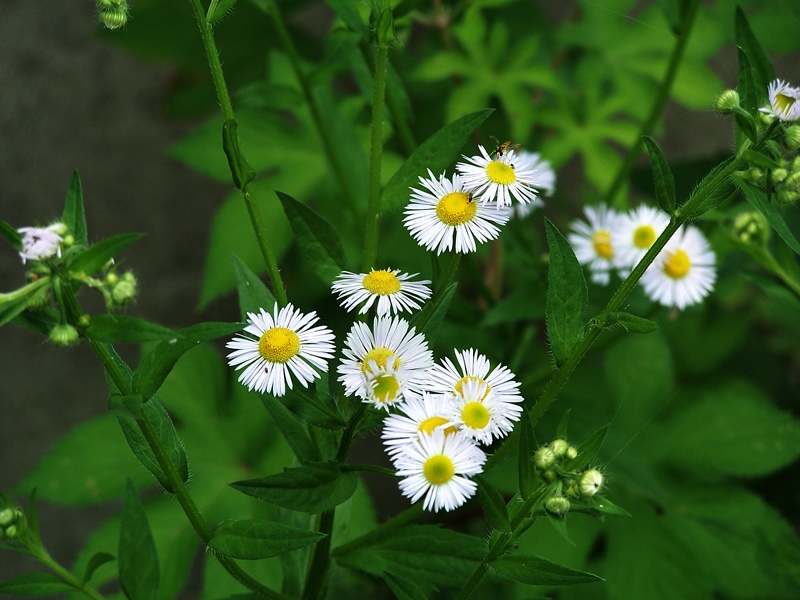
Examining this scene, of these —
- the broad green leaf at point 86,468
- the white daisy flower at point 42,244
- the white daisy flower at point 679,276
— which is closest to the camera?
the white daisy flower at point 42,244

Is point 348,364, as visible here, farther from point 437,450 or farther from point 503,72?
point 503,72

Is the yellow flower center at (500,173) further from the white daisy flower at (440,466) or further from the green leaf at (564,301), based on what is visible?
the white daisy flower at (440,466)

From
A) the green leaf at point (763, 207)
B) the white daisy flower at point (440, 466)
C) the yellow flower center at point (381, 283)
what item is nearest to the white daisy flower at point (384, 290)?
the yellow flower center at point (381, 283)

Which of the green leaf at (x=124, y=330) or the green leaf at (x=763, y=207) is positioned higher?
the green leaf at (x=763, y=207)

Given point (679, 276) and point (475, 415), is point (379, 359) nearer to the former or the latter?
point (475, 415)

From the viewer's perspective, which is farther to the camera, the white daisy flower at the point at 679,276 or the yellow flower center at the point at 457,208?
the white daisy flower at the point at 679,276

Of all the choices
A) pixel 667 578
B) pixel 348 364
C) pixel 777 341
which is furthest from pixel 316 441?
pixel 777 341
